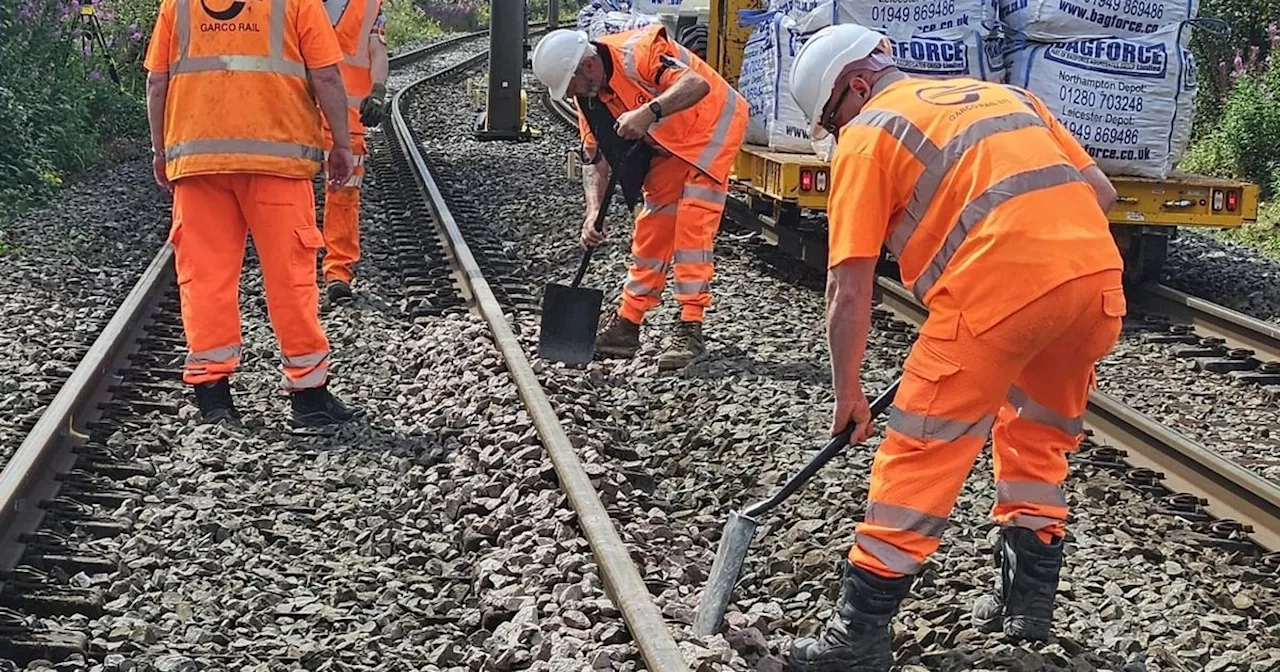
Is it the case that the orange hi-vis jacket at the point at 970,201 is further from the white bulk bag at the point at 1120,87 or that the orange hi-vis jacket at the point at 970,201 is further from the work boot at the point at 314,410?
the white bulk bag at the point at 1120,87

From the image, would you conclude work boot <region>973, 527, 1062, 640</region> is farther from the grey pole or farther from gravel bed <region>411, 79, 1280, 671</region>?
the grey pole

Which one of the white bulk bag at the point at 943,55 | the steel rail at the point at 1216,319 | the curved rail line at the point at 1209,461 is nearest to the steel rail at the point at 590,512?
the curved rail line at the point at 1209,461

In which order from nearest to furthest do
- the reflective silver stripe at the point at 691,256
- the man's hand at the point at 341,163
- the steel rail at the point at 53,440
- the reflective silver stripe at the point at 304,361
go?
the steel rail at the point at 53,440 → the reflective silver stripe at the point at 304,361 → the man's hand at the point at 341,163 → the reflective silver stripe at the point at 691,256

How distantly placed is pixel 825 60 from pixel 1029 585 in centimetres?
143

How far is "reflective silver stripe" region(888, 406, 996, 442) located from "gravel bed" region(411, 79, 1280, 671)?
2.11 ft

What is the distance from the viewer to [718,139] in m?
6.46

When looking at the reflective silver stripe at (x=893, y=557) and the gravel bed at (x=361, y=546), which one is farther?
the gravel bed at (x=361, y=546)

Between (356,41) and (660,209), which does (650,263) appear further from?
(356,41)

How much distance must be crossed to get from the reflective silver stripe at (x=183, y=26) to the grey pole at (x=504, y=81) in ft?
34.5

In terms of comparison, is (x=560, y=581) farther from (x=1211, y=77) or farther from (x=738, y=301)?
(x=1211, y=77)

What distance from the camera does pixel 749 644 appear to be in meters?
3.56

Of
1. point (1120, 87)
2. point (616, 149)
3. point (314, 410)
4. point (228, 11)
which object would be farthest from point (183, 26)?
point (1120, 87)

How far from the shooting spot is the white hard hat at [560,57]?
19.9ft

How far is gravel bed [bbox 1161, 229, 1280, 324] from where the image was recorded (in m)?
8.26
